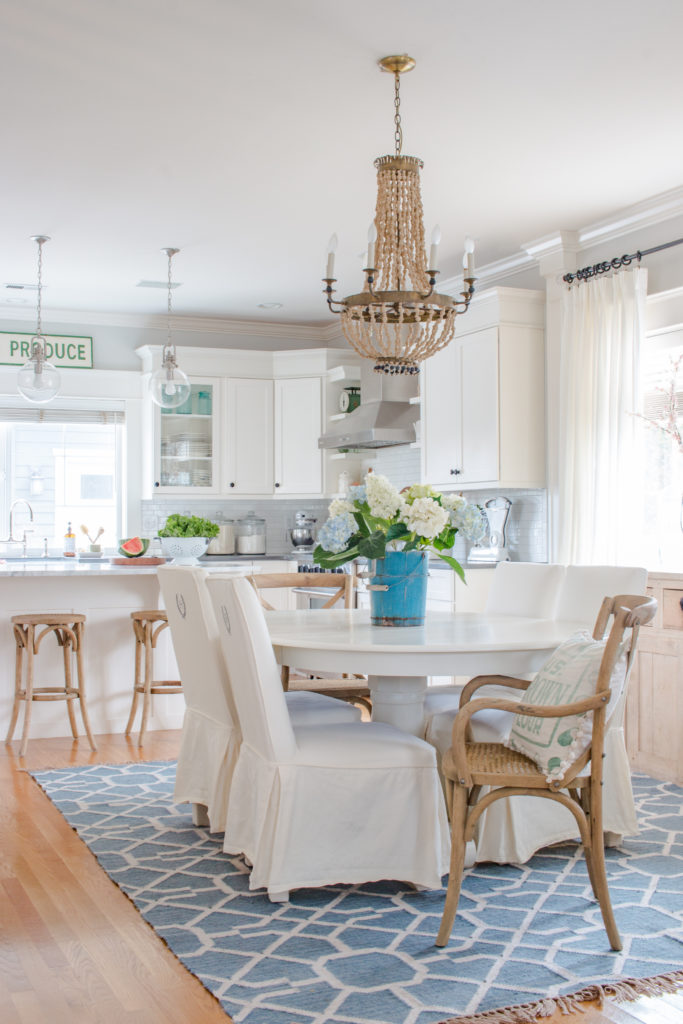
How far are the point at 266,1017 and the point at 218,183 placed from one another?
12.0ft

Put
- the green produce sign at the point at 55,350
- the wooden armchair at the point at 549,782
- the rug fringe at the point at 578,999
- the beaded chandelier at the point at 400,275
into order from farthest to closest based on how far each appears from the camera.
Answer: the green produce sign at the point at 55,350 < the beaded chandelier at the point at 400,275 < the wooden armchair at the point at 549,782 < the rug fringe at the point at 578,999

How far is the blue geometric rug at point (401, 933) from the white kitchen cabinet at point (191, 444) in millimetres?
4122

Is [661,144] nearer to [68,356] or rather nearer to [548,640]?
[548,640]

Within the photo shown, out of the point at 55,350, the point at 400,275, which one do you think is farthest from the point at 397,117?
the point at 55,350

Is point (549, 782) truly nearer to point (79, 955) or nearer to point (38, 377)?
point (79, 955)

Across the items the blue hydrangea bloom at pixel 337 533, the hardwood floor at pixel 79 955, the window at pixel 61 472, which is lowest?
the hardwood floor at pixel 79 955

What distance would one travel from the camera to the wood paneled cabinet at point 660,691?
170 inches

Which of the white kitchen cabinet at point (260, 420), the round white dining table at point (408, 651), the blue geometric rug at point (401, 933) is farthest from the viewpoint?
the white kitchen cabinet at point (260, 420)

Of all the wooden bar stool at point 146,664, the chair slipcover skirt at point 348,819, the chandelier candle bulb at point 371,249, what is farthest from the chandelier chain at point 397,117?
the wooden bar stool at point 146,664

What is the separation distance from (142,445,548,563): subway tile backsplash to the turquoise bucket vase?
2426 millimetres

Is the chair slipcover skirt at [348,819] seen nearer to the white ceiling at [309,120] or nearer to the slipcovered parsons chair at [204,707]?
the slipcovered parsons chair at [204,707]

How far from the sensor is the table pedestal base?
3.32 metres

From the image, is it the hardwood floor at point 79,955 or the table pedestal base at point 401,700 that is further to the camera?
the table pedestal base at point 401,700

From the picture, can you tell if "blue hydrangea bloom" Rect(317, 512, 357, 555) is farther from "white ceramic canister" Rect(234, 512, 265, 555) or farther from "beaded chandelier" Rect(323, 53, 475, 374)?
"white ceramic canister" Rect(234, 512, 265, 555)
